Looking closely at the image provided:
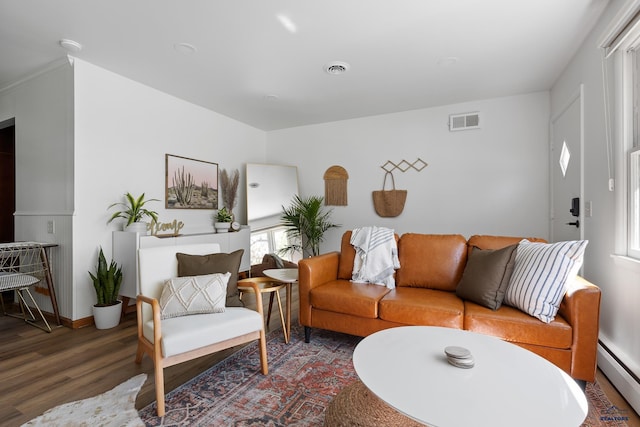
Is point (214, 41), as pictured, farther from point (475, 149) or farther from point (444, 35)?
point (475, 149)

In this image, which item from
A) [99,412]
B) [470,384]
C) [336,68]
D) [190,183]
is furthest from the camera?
[190,183]

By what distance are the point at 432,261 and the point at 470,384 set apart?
1575mm

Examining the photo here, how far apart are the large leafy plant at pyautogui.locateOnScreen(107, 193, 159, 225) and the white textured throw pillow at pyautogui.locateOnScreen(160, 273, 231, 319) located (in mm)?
1470

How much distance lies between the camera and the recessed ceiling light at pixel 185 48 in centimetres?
261

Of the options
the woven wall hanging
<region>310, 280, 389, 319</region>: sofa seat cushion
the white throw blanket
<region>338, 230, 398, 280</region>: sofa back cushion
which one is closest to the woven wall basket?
the woven wall hanging

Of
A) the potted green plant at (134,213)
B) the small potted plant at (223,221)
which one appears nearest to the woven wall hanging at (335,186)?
the small potted plant at (223,221)

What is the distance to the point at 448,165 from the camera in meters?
4.12

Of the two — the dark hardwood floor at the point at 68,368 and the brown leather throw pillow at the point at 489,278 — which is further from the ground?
the brown leather throw pillow at the point at 489,278

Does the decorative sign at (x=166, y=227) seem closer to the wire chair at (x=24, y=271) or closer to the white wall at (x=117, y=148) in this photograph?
the white wall at (x=117, y=148)

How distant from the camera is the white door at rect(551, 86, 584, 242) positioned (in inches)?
105

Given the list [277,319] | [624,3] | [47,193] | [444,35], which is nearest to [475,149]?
[444,35]

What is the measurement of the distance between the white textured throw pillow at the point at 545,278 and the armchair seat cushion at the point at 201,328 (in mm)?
1687

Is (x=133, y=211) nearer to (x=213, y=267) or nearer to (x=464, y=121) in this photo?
(x=213, y=267)

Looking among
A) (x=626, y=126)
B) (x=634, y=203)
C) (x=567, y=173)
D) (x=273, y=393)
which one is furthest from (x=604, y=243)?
(x=273, y=393)
